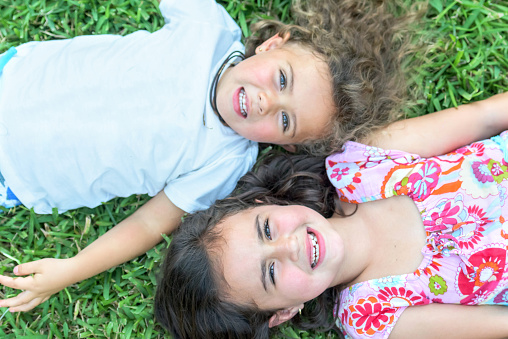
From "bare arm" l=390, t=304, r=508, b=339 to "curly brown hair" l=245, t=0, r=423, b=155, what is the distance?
0.89 m

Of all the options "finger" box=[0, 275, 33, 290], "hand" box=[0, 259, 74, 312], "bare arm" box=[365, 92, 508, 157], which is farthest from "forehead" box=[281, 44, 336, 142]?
"finger" box=[0, 275, 33, 290]

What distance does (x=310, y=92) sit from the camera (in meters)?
2.19

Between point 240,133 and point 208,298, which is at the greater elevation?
point 240,133

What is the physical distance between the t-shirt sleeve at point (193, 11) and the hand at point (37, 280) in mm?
1355

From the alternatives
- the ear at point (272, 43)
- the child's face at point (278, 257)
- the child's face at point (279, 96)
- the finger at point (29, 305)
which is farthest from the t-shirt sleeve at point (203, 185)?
the finger at point (29, 305)

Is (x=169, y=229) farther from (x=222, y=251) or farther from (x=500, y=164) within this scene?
(x=500, y=164)

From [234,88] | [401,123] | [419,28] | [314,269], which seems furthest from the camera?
[419,28]

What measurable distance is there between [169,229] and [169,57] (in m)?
0.88

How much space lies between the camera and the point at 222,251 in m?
2.03

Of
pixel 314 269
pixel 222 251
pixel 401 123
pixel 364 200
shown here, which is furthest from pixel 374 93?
pixel 222 251

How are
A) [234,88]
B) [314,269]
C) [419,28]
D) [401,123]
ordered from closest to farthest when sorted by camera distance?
[314,269] < [234,88] < [401,123] < [419,28]

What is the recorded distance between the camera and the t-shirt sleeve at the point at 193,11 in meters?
2.47

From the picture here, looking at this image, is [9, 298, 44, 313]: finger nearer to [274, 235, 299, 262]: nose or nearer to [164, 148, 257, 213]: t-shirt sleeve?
[164, 148, 257, 213]: t-shirt sleeve

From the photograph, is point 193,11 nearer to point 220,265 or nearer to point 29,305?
point 220,265
